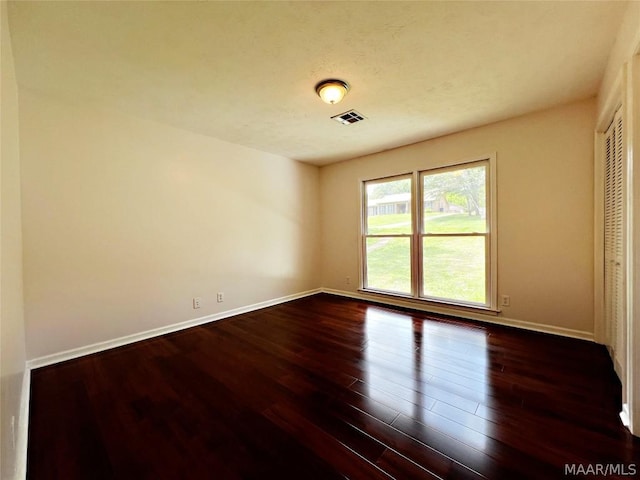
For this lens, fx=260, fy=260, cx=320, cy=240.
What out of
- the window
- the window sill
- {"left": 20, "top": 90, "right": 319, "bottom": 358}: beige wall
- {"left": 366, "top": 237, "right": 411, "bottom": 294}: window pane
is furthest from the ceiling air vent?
the window sill

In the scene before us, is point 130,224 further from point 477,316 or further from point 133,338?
point 477,316

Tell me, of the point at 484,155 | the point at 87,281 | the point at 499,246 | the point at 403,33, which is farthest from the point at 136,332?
the point at 484,155

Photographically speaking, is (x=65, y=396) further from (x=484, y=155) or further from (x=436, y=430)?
(x=484, y=155)

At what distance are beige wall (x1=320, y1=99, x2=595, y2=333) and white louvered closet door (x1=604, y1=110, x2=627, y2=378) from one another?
25cm

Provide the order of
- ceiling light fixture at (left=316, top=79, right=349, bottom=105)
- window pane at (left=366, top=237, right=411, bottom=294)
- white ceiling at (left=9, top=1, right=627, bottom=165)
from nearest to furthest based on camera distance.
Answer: white ceiling at (left=9, top=1, right=627, bottom=165), ceiling light fixture at (left=316, top=79, right=349, bottom=105), window pane at (left=366, top=237, right=411, bottom=294)

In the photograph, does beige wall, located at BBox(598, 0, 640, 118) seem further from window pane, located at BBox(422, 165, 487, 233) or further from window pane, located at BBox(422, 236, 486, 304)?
window pane, located at BBox(422, 236, 486, 304)

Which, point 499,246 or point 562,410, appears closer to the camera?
point 562,410

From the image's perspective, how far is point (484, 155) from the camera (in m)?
3.36

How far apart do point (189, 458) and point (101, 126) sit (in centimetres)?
314

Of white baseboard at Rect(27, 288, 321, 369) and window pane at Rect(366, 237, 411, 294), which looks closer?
white baseboard at Rect(27, 288, 321, 369)

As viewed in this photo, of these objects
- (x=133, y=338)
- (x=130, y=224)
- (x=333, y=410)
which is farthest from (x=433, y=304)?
(x=130, y=224)

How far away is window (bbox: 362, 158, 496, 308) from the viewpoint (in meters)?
3.45

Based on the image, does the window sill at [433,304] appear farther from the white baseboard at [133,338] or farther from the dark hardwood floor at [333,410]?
the white baseboard at [133,338]

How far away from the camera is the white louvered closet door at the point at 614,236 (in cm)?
204
